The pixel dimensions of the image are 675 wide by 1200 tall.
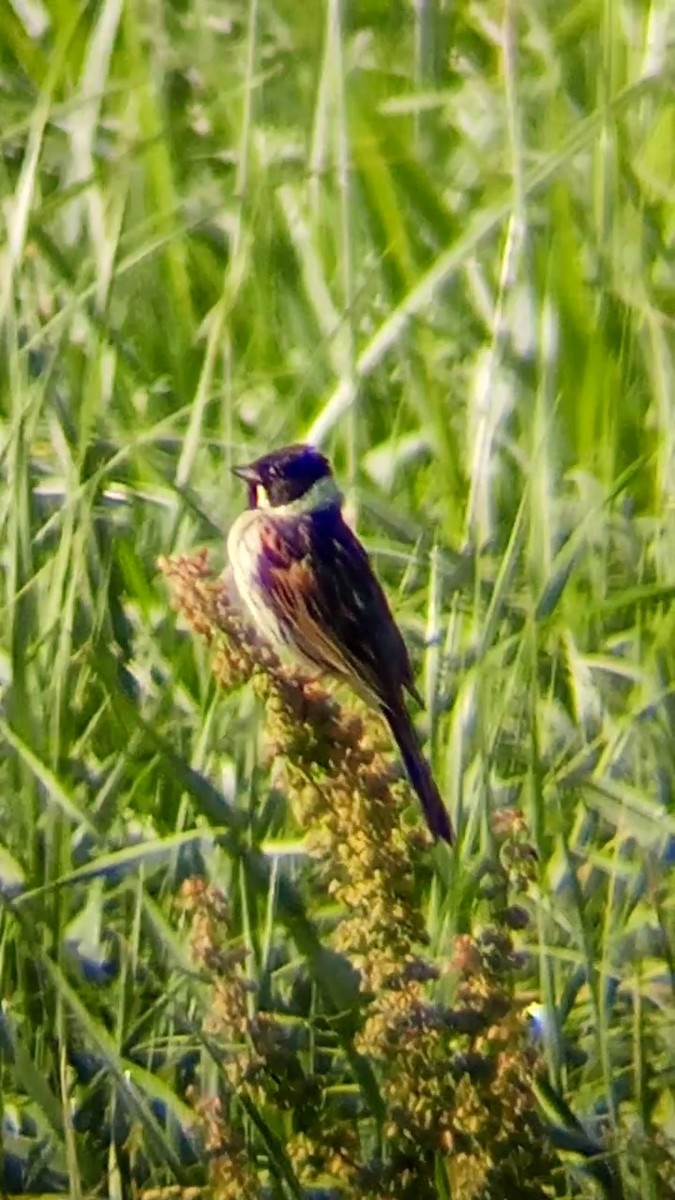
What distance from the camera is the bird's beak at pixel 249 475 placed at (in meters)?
1.13

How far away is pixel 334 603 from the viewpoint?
43.7 inches

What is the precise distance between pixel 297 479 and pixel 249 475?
3 cm

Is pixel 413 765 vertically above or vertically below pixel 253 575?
below

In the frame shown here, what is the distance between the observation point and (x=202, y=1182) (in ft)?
3.70

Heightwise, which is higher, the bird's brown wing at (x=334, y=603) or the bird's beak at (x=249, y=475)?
the bird's beak at (x=249, y=475)

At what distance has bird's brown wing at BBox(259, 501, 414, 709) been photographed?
1.11 meters

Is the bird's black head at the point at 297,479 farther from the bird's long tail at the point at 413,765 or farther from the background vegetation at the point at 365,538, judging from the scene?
the bird's long tail at the point at 413,765

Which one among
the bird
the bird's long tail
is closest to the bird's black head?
the bird

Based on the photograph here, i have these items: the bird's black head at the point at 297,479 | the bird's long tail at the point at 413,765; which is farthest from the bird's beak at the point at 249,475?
the bird's long tail at the point at 413,765

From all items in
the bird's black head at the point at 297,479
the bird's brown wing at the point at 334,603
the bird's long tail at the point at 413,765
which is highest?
the bird's black head at the point at 297,479

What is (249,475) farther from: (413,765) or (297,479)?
(413,765)

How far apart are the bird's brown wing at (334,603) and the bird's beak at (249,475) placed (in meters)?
0.03

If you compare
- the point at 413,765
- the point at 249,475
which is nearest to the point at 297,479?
the point at 249,475

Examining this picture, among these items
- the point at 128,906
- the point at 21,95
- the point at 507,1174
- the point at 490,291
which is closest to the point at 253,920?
the point at 128,906
